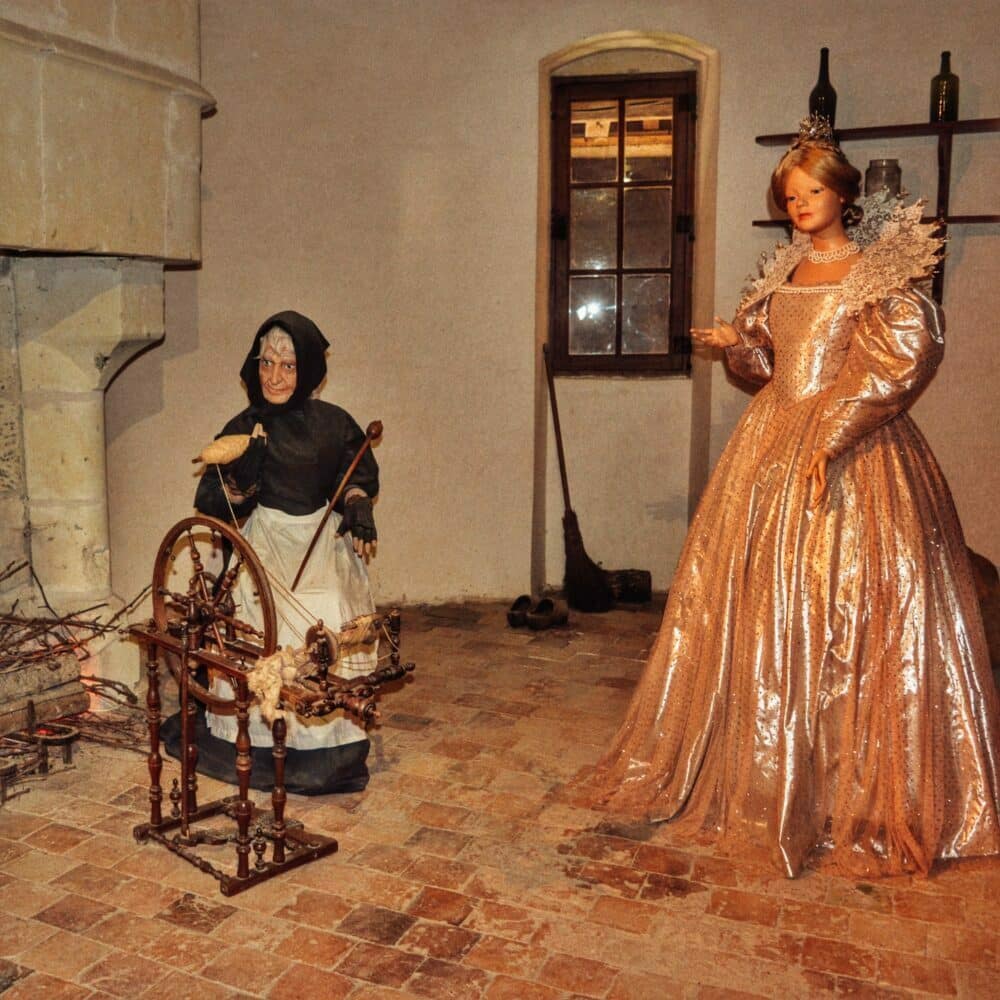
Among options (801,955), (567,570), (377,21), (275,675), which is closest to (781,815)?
(801,955)

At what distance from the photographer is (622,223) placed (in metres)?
6.41

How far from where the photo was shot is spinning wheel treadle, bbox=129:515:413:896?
10.1 ft

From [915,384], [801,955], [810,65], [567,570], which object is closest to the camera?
[801,955]

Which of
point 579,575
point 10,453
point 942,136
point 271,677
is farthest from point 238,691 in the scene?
point 942,136

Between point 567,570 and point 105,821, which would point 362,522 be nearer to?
point 105,821

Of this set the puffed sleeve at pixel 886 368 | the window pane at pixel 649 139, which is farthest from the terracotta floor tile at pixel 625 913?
the window pane at pixel 649 139

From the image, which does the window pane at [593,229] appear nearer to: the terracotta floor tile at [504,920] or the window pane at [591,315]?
the window pane at [591,315]

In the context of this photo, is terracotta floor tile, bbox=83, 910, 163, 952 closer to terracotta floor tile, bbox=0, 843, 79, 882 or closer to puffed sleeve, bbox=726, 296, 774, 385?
terracotta floor tile, bbox=0, 843, 79, 882

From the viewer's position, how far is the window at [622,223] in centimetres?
629

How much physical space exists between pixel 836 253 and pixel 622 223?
2896mm

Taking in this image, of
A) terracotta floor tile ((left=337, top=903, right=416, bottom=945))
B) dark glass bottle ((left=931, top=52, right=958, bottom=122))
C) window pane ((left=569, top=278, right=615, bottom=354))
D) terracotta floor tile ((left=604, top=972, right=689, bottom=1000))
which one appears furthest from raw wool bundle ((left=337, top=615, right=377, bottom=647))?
dark glass bottle ((left=931, top=52, right=958, bottom=122))

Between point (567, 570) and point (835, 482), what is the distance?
2862 millimetres

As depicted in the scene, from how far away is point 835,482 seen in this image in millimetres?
3518

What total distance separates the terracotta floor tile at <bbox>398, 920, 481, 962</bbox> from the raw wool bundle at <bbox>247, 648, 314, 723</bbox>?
656 millimetres
